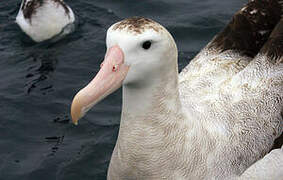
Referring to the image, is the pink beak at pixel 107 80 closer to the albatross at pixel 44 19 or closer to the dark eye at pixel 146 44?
the dark eye at pixel 146 44

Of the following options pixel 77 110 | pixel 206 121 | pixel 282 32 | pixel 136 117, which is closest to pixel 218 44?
pixel 282 32

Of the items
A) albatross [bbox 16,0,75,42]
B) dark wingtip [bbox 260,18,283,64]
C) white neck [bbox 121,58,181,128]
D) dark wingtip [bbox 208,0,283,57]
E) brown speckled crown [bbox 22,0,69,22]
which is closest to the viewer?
white neck [bbox 121,58,181,128]

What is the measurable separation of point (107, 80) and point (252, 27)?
263 centimetres

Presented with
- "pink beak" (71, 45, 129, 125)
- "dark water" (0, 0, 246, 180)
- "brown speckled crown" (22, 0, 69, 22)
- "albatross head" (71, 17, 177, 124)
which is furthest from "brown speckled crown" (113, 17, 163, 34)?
"brown speckled crown" (22, 0, 69, 22)

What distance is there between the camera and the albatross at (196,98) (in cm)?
425

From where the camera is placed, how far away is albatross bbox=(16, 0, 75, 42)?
31.5ft

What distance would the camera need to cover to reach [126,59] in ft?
13.8

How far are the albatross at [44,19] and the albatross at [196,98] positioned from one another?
12.9ft

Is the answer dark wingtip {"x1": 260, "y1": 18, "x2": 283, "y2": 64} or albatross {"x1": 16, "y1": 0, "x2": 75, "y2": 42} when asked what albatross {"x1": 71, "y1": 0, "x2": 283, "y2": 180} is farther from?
albatross {"x1": 16, "y1": 0, "x2": 75, "y2": 42}

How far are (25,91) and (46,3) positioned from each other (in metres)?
2.28

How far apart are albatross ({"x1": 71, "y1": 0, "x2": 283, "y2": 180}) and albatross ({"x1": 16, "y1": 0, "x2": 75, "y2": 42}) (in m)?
3.94

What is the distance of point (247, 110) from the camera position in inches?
215

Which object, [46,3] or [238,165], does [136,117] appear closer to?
[238,165]

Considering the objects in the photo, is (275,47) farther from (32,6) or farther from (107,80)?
(32,6)
